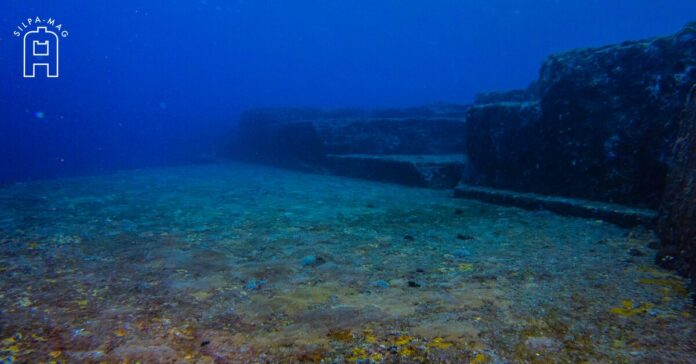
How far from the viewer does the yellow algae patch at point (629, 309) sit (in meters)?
1.95

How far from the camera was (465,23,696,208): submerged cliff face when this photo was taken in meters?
3.88

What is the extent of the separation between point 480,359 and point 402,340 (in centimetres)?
36

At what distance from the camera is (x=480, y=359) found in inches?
62.0

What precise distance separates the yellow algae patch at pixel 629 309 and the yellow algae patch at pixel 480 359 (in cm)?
91

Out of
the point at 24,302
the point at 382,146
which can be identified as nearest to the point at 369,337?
the point at 24,302

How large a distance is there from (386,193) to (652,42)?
409 cm

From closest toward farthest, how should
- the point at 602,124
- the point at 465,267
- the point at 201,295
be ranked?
the point at 201,295, the point at 465,267, the point at 602,124

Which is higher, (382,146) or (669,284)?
(382,146)

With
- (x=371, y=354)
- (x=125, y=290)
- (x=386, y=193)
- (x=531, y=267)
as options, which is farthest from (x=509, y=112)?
(x=125, y=290)

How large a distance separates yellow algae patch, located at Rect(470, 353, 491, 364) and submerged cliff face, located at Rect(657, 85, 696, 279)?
1.61m

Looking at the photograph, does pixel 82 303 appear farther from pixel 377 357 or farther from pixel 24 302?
pixel 377 357

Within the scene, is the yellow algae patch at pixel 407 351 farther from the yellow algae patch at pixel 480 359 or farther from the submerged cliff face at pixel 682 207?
the submerged cliff face at pixel 682 207

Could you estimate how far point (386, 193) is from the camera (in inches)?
258

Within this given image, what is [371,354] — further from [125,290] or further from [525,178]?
[525,178]
